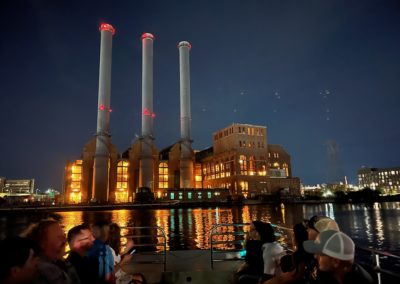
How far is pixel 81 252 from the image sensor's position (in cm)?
388

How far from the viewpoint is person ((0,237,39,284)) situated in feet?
7.14

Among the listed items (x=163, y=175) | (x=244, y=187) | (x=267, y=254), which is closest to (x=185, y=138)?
(x=163, y=175)

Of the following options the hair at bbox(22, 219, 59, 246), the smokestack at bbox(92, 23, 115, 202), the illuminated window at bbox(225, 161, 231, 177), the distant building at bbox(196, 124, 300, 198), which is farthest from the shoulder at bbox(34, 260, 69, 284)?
the illuminated window at bbox(225, 161, 231, 177)

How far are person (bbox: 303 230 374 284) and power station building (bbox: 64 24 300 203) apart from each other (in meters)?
85.1

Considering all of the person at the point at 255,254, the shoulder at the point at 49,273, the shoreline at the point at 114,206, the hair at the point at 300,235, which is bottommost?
the shoreline at the point at 114,206

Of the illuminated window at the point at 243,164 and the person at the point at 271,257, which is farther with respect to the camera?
the illuminated window at the point at 243,164

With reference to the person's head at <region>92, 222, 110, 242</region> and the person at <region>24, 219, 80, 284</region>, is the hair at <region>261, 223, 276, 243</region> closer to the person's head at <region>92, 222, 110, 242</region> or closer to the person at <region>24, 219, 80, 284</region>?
the person's head at <region>92, 222, 110, 242</region>

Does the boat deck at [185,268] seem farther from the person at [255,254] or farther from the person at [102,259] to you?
the person at [102,259]

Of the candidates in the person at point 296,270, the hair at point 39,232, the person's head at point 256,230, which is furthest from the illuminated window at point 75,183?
the person at point 296,270

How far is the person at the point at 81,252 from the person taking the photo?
3.79 meters

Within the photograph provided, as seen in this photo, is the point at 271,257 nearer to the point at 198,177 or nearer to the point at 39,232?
the point at 39,232

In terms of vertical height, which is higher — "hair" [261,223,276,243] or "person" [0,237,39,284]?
"person" [0,237,39,284]

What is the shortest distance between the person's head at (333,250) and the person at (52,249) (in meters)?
2.37

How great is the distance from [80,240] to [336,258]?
9.85 feet
